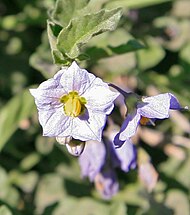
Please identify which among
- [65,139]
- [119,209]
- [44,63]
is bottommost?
[119,209]

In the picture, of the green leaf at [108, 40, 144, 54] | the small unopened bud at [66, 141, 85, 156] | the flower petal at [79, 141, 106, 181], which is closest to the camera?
the small unopened bud at [66, 141, 85, 156]

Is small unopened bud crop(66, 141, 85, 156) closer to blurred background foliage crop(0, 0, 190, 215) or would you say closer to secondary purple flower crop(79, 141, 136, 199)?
secondary purple flower crop(79, 141, 136, 199)

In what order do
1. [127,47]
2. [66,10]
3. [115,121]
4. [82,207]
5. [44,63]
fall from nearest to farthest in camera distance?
1. [66,10]
2. [127,47]
3. [44,63]
4. [115,121]
5. [82,207]

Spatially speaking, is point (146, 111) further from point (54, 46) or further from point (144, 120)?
point (54, 46)

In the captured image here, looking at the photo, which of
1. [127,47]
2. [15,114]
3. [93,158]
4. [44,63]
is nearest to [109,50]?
[127,47]

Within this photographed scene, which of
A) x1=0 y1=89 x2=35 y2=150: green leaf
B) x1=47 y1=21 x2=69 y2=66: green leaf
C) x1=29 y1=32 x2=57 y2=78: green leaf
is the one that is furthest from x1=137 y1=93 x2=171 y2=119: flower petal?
x1=0 y1=89 x2=35 y2=150: green leaf

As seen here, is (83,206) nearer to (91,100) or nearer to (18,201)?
(18,201)
